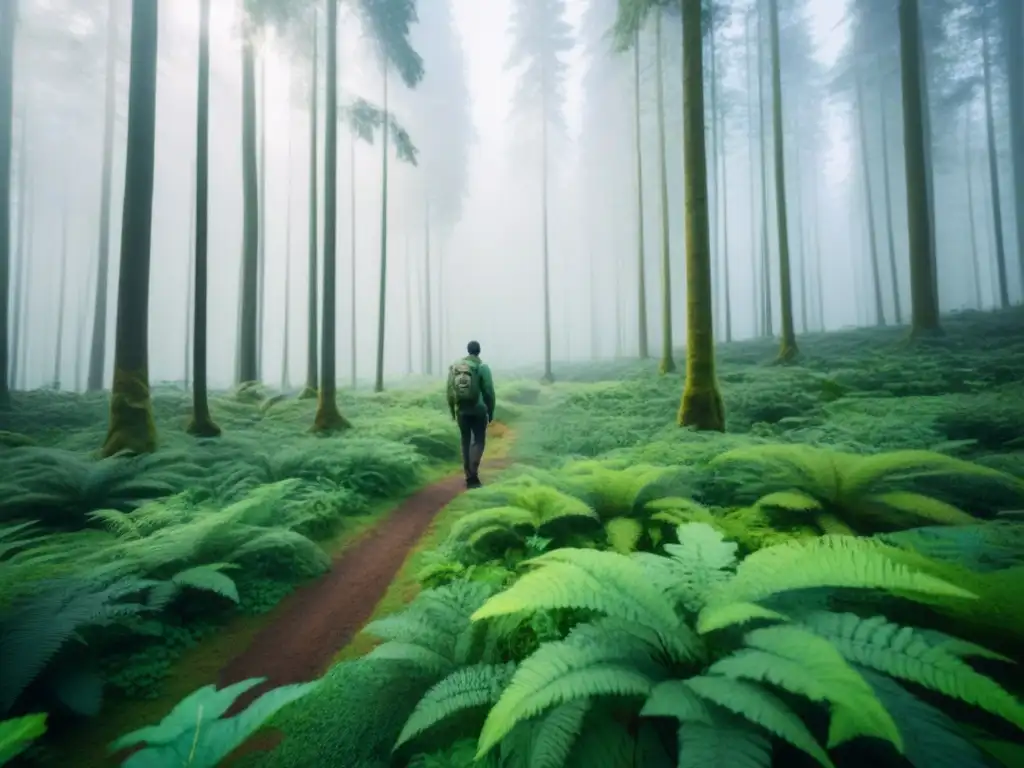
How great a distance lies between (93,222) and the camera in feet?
126

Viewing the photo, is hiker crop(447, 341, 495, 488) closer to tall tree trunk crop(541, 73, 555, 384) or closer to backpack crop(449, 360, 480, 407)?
backpack crop(449, 360, 480, 407)

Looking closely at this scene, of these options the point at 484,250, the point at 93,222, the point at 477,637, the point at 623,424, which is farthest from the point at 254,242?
the point at 484,250

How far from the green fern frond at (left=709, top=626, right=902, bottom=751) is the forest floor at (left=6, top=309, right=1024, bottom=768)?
A: 98cm

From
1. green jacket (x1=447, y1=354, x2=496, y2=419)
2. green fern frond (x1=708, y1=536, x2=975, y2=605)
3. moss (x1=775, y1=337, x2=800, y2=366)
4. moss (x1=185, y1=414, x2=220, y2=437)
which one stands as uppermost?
moss (x1=775, y1=337, x2=800, y2=366)

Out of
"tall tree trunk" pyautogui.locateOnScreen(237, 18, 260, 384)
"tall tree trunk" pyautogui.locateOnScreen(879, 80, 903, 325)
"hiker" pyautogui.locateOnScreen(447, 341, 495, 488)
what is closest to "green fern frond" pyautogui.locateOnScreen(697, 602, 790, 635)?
"hiker" pyautogui.locateOnScreen(447, 341, 495, 488)

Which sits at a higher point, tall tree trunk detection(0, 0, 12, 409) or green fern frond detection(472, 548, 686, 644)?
tall tree trunk detection(0, 0, 12, 409)

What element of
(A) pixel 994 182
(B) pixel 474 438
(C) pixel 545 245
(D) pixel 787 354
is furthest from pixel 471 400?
(A) pixel 994 182

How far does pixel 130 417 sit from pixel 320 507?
424cm

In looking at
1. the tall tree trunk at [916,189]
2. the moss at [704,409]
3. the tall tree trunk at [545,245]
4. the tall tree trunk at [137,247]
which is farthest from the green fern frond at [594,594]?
the tall tree trunk at [545,245]

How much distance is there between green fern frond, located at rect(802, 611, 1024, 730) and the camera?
1.27 m

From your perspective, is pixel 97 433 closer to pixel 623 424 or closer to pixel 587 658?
pixel 623 424

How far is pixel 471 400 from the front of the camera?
699 centimetres

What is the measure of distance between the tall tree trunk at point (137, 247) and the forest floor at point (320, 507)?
2.67 ft

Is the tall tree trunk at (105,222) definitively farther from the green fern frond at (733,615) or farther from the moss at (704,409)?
the green fern frond at (733,615)
